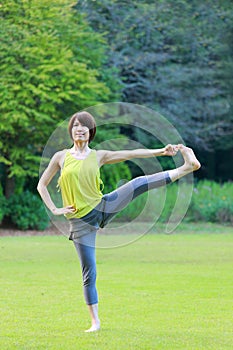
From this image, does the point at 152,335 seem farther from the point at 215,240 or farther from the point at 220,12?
the point at 220,12

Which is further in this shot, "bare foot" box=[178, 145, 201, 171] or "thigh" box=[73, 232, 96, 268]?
"thigh" box=[73, 232, 96, 268]

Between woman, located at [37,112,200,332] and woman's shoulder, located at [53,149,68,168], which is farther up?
woman's shoulder, located at [53,149,68,168]

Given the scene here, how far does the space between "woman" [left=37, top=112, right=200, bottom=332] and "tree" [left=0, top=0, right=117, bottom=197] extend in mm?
15869

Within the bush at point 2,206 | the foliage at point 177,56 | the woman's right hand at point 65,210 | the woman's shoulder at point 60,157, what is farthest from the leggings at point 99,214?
the foliage at point 177,56

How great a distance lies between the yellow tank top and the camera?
7797 mm

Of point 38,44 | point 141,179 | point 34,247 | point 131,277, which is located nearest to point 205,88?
point 38,44

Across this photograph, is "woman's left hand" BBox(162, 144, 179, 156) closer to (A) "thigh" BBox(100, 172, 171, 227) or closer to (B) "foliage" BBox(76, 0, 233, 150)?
(A) "thigh" BBox(100, 172, 171, 227)

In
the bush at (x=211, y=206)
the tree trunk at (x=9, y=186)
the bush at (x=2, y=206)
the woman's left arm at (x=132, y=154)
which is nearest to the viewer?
the woman's left arm at (x=132, y=154)

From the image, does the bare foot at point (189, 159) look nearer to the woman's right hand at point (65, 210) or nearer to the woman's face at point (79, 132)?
the woman's face at point (79, 132)

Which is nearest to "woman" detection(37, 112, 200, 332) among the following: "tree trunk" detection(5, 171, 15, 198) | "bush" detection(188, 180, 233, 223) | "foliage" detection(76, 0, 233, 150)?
"tree trunk" detection(5, 171, 15, 198)

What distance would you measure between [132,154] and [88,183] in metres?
0.47

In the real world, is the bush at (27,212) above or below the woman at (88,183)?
below

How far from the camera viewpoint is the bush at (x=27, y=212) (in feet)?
81.0

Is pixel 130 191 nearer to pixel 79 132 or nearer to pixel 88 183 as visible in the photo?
pixel 88 183
